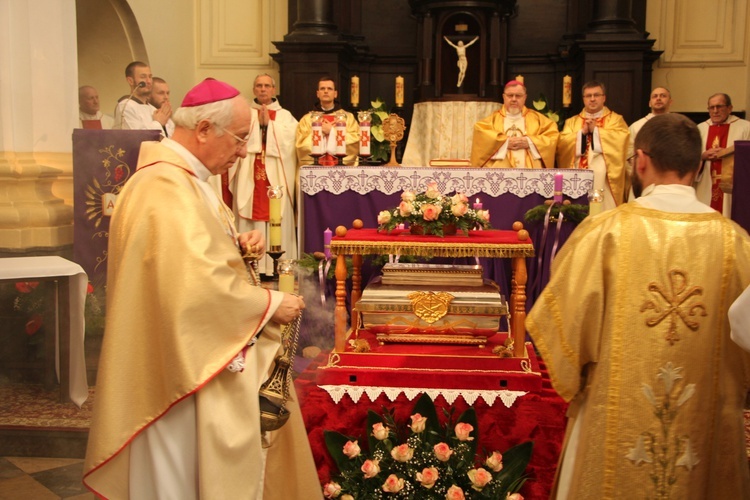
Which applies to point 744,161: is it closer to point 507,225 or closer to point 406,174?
point 507,225

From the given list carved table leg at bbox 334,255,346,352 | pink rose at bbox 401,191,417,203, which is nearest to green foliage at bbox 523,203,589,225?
pink rose at bbox 401,191,417,203

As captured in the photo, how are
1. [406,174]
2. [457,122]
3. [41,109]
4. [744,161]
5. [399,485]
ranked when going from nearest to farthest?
1. [399,485]
2. [744,161]
3. [41,109]
4. [406,174]
5. [457,122]

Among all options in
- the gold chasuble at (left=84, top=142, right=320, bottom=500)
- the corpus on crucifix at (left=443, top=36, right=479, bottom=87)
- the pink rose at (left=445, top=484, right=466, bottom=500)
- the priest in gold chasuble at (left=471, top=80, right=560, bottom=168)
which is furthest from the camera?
the corpus on crucifix at (left=443, top=36, right=479, bottom=87)

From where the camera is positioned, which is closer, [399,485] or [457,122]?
[399,485]

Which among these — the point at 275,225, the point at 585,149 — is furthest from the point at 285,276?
the point at 585,149

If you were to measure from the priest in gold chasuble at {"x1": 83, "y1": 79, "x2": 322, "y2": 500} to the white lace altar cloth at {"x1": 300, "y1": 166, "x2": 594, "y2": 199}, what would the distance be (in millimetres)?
4120

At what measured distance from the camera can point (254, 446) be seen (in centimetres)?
258

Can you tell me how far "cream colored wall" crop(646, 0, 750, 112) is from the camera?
9852 millimetres

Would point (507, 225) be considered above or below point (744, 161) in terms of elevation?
below

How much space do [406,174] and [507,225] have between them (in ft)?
2.91

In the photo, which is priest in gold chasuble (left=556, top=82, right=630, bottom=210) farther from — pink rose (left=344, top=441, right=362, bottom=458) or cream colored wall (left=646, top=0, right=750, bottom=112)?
pink rose (left=344, top=441, right=362, bottom=458)

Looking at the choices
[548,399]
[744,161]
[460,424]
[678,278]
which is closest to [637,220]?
[678,278]

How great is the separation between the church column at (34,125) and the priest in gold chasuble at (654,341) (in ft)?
13.7

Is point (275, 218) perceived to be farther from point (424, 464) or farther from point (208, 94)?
point (424, 464)
